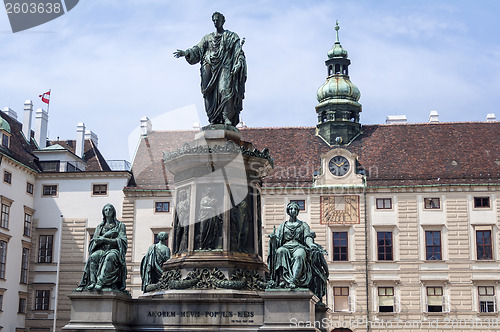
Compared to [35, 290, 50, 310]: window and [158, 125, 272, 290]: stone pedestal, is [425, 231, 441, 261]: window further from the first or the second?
[158, 125, 272, 290]: stone pedestal

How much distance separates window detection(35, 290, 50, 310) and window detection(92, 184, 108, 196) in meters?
7.41

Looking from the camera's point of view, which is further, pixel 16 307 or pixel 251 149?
pixel 16 307

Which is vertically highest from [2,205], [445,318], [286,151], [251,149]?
[286,151]

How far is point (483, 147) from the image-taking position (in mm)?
54781

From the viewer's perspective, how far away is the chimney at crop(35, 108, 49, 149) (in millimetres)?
58500

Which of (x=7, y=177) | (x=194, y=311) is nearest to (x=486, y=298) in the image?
(x=7, y=177)

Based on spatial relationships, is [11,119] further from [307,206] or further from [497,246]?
[497,246]

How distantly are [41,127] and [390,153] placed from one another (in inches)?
1030

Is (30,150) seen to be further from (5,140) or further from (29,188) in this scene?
(5,140)

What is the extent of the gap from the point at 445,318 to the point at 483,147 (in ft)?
42.3

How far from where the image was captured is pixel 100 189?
177 feet

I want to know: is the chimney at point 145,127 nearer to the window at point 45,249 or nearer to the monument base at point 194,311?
the window at point 45,249

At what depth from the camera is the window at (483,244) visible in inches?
1994

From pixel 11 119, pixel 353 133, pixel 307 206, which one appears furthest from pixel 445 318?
pixel 11 119
